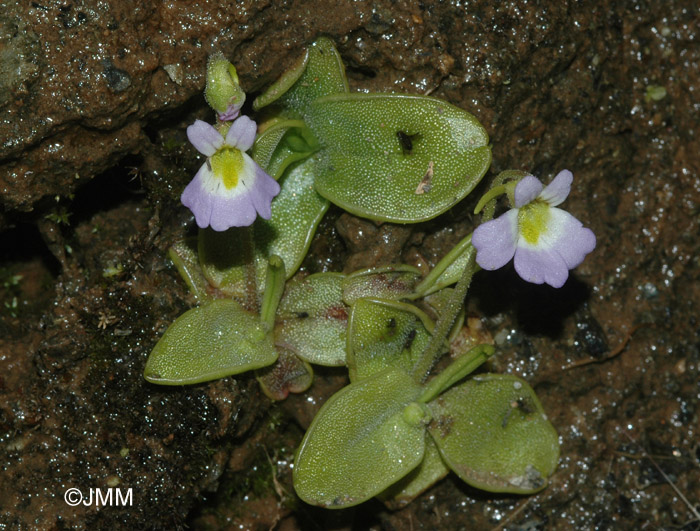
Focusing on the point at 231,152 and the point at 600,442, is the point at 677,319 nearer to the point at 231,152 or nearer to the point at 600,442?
the point at 600,442

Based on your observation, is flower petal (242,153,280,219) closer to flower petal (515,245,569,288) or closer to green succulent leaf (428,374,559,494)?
flower petal (515,245,569,288)

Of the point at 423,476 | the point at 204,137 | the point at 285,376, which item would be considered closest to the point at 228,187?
the point at 204,137

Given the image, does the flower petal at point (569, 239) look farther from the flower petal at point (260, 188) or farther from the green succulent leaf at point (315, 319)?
the flower petal at point (260, 188)

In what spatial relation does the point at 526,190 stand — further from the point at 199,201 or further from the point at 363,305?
the point at 199,201

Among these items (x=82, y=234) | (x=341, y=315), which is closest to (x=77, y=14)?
(x=82, y=234)

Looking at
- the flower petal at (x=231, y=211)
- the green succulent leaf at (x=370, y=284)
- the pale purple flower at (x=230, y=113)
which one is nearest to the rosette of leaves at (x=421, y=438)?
the green succulent leaf at (x=370, y=284)

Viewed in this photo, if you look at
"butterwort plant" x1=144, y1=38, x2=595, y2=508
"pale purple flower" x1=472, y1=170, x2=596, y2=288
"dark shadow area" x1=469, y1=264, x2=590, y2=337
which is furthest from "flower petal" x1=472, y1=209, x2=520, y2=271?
"dark shadow area" x1=469, y1=264, x2=590, y2=337
